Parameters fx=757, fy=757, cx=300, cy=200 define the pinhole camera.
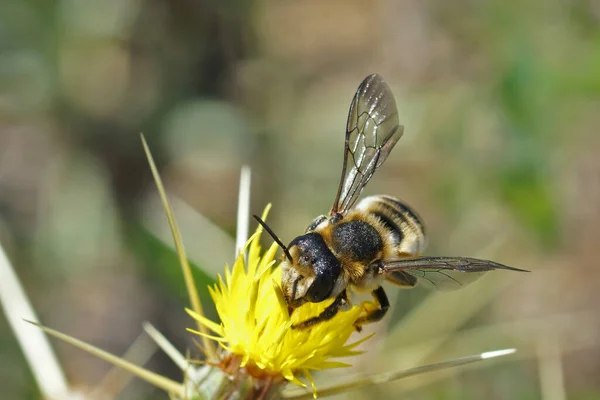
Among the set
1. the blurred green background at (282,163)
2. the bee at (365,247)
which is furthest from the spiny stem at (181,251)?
the blurred green background at (282,163)

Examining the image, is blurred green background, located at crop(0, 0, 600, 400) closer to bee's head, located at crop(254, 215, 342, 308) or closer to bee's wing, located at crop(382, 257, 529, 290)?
bee's wing, located at crop(382, 257, 529, 290)

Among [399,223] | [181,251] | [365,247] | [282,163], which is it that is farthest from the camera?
[282,163]

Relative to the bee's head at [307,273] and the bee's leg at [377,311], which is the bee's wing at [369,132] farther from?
the bee's head at [307,273]

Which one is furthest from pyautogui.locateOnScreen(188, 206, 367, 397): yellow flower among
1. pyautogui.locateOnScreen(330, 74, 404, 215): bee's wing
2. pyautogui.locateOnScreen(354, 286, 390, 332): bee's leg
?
pyautogui.locateOnScreen(330, 74, 404, 215): bee's wing

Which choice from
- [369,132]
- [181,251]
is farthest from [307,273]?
[369,132]

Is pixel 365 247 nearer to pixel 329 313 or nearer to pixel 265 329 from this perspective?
pixel 329 313

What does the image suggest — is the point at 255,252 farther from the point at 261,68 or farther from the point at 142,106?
the point at 261,68
